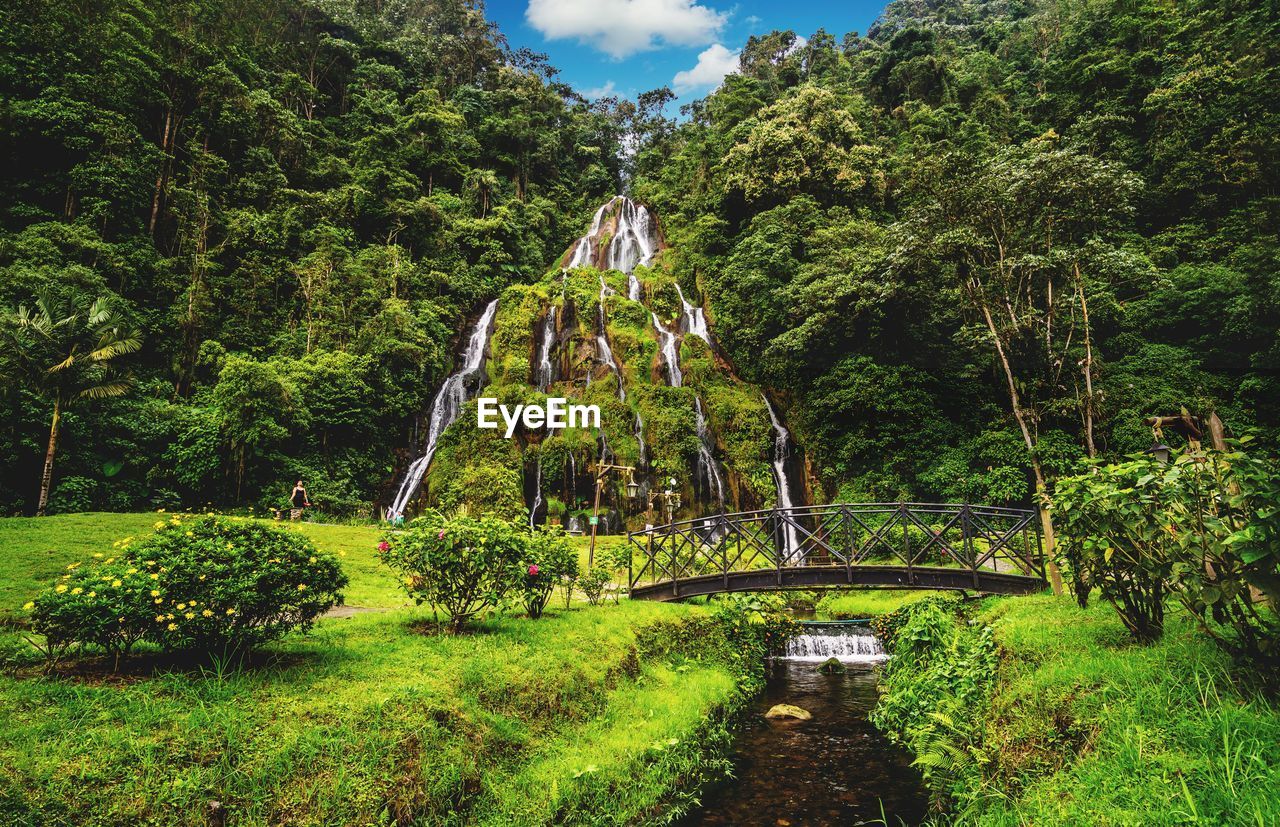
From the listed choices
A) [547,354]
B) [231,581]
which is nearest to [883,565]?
[231,581]

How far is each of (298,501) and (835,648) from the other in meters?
19.8

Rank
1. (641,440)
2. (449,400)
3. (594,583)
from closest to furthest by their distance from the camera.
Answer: (594,583) < (641,440) < (449,400)

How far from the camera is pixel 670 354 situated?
27594mm

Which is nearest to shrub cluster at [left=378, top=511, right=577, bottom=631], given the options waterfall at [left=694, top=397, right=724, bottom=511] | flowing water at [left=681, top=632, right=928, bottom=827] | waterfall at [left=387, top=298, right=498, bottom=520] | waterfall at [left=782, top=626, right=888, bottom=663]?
flowing water at [left=681, top=632, right=928, bottom=827]

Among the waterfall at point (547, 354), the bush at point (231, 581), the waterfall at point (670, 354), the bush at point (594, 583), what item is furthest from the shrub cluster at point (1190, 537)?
the waterfall at point (547, 354)

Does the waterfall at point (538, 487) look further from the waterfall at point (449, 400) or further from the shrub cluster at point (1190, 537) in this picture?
the shrub cluster at point (1190, 537)

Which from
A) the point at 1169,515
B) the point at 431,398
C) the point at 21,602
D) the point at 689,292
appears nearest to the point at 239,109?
the point at 431,398

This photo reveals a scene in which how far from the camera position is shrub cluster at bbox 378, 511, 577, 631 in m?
6.99

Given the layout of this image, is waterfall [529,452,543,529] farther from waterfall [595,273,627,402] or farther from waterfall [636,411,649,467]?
waterfall [595,273,627,402]

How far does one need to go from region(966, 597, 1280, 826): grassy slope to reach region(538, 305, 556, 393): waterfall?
23733mm

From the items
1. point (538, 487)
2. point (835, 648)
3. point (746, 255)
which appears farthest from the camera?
point (746, 255)

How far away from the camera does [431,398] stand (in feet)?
92.6

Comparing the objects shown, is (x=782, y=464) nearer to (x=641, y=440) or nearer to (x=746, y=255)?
(x=641, y=440)

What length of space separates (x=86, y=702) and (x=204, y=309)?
88.9 feet
